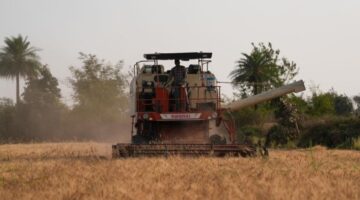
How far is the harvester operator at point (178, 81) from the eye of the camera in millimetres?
18922

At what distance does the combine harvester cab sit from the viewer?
722 inches

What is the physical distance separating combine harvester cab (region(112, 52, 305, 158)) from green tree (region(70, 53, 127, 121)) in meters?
47.4

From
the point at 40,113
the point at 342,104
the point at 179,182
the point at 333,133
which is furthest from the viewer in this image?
the point at 342,104

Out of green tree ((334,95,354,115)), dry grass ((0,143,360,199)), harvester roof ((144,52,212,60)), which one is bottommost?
dry grass ((0,143,360,199))

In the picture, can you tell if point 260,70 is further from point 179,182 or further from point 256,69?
point 179,182

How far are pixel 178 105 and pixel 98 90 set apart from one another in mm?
53348

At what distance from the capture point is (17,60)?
3307 inches

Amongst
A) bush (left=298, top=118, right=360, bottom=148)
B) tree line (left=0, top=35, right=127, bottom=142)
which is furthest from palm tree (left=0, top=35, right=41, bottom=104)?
bush (left=298, top=118, right=360, bottom=148)

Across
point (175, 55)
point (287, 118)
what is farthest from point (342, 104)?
point (175, 55)

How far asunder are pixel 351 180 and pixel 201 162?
4.16 metres

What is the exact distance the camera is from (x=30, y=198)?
8242 millimetres

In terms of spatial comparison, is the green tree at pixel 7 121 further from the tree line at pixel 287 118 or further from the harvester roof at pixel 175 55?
the harvester roof at pixel 175 55

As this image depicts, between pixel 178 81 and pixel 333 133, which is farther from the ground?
pixel 178 81

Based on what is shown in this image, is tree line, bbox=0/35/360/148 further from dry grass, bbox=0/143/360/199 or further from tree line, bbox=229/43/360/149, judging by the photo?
dry grass, bbox=0/143/360/199
